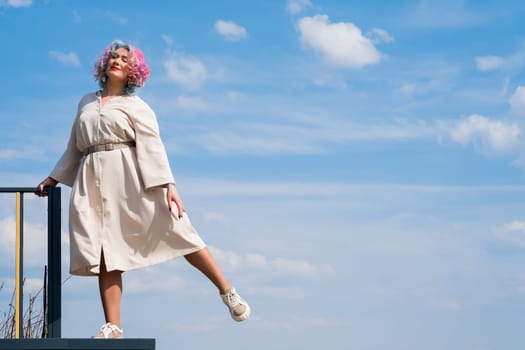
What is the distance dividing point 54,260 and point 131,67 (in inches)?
40.8

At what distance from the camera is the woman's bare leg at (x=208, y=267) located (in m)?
4.20

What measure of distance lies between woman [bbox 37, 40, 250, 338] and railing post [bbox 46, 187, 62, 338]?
0.30m

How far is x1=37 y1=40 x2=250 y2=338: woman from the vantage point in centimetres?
409

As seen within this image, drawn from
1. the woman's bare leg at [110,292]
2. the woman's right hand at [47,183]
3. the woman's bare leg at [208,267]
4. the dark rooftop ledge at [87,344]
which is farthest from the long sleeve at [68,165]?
the dark rooftop ledge at [87,344]

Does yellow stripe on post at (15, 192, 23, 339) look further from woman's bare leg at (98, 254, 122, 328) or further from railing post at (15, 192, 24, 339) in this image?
woman's bare leg at (98, 254, 122, 328)

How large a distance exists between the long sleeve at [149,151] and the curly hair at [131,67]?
0.38ft

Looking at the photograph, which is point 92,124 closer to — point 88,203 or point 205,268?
point 88,203

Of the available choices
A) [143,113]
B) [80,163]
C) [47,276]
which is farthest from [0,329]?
[143,113]

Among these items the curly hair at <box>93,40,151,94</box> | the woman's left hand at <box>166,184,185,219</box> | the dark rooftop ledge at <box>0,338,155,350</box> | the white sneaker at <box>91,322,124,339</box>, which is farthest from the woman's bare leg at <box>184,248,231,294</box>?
the curly hair at <box>93,40,151,94</box>

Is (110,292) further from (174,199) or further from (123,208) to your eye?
(174,199)

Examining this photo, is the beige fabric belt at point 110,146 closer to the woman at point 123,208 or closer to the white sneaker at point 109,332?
the woman at point 123,208

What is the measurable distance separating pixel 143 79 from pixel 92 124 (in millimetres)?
335

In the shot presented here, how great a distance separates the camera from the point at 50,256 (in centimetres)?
444

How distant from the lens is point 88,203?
413cm
